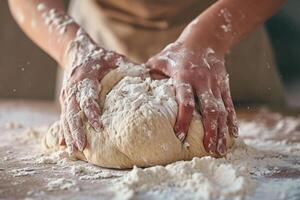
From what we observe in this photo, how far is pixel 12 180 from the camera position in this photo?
40.4 inches

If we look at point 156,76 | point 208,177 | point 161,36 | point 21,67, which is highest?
point 21,67

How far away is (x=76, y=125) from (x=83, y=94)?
2.7 inches

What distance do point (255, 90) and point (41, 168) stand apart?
1065mm

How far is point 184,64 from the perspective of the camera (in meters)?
1.15

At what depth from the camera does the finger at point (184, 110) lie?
108 centimetres

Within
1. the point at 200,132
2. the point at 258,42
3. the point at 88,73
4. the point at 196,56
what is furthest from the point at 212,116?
the point at 258,42

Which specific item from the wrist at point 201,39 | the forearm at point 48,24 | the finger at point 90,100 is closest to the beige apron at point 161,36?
the forearm at point 48,24

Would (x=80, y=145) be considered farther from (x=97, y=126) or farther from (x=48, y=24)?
(x=48, y=24)

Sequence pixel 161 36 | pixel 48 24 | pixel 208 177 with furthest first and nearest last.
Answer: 1. pixel 161 36
2. pixel 48 24
3. pixel 208 177

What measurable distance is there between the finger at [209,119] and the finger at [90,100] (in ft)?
0.69

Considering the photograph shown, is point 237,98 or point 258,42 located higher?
point 258,42

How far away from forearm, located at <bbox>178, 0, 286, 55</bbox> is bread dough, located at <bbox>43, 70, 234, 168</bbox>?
0.16 m

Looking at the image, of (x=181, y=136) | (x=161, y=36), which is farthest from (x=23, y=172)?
(x=161, y=36)

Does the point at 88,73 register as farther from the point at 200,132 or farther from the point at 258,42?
the point at 258,42
